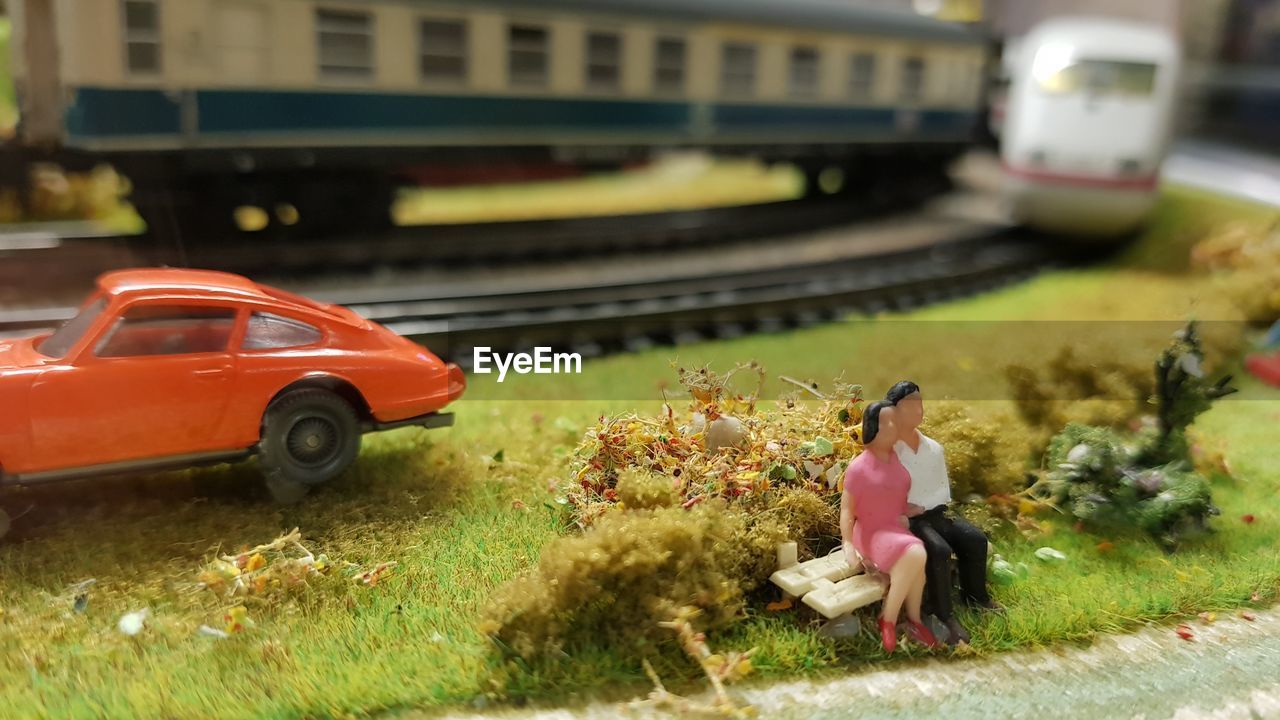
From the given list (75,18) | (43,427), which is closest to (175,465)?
(43,427)

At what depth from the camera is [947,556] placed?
13.7 ft

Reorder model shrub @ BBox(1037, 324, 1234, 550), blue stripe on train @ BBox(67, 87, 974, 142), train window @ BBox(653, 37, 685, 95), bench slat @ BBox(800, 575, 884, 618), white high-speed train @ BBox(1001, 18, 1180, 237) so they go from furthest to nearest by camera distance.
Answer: train window @ BBox(653, 37, 685, 95), white high-speed train @ BBox(1001, 18, 1180, 237), blue stripe on train @ BBox(67, 87, 974, 142), model shrub @ BBox(1037, 324, 1234, 550), bench slat @ BBox(800, 575, 884, 618)

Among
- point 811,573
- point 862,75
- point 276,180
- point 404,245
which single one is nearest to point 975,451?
point 811,573

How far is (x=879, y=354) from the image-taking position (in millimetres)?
7852

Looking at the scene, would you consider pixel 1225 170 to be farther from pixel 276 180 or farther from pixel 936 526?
pixel 276 180

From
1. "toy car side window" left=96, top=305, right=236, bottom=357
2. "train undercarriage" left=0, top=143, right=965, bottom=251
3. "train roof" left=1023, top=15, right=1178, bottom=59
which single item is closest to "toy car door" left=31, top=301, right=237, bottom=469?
"toy car side window" left=96, top=305, right=236, bottom=357

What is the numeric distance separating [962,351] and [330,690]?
19.4ft

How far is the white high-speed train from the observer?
37.0 ft

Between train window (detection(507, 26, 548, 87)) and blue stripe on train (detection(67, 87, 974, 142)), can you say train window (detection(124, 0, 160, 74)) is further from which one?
train window (detection(507, 26, 548, 87))

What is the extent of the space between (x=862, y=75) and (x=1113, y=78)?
12.7 ft

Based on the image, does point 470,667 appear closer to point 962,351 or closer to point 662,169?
point 962,351

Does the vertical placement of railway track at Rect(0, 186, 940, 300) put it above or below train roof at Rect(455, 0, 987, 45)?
below

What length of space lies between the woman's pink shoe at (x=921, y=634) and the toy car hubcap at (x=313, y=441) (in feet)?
9.62

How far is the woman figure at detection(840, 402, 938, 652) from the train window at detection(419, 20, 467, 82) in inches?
312
